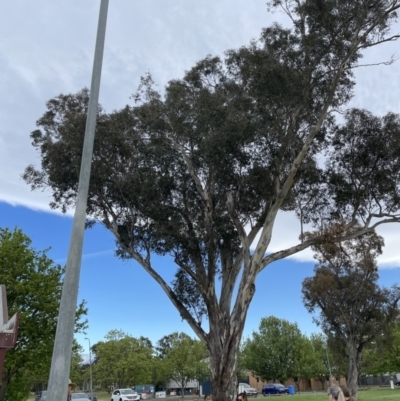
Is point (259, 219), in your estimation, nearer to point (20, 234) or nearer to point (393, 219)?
point (393, 219)

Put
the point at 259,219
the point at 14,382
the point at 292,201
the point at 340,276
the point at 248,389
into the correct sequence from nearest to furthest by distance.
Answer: the point at 259,219
the point at 292,201
the point at 14,382
the point at 340,276
the point at 248,389

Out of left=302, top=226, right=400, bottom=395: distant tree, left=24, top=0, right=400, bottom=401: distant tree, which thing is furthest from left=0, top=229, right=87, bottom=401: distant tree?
left=302, top=226, right=400, bottom=395: distant tree

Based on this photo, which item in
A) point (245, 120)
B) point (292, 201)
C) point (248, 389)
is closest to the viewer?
point (245, 120)

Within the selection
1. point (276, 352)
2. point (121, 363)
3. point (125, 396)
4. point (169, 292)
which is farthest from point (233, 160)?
point (276, 352)

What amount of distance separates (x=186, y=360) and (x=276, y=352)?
465 inches

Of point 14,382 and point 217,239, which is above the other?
point 217,239

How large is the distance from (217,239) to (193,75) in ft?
23.4

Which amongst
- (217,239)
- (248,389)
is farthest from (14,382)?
(248,389)

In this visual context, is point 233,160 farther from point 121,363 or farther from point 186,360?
point 186,360

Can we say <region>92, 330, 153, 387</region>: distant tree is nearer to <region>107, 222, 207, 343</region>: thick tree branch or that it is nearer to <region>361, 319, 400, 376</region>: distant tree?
<region>361, 319, 400, 376</region>: distant tree

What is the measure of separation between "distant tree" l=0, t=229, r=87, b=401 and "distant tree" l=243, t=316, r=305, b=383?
4307 cm

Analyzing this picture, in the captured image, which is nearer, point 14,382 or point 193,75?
point 193,75

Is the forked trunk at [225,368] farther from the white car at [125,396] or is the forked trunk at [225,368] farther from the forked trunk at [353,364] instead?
the white car at [125,396]

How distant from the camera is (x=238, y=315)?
17234 mm
